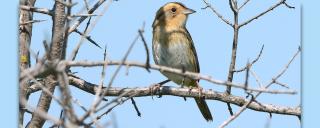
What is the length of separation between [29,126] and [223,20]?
60.7 inches

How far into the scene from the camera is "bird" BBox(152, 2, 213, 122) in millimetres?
5676

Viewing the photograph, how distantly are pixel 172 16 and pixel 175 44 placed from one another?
42 cm

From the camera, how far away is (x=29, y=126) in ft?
15.4

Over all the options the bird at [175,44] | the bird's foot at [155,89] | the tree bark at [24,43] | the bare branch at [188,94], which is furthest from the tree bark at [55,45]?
the bird at [175,44]

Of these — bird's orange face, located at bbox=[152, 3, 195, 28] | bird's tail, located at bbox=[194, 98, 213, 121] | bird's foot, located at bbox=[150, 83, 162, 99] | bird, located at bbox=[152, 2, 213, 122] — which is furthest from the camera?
bird's orange face, located at bbox=[152, 3, 195, 28]

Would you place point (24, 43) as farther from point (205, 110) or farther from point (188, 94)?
point (205, 110)

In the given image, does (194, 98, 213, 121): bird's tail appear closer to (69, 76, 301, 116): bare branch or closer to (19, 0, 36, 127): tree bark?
(69, 76, 301, 116): bare branch

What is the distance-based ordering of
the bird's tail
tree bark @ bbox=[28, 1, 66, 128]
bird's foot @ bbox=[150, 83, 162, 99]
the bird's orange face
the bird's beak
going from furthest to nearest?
the bird's orange face → the bird's beak → the bird's tail → bird's foot @ bbox=[150, 83, 162, 99] → tree bark @ bbox=[28, 1, 66, 128]

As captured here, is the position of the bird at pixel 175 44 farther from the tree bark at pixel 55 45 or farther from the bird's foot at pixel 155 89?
the tree bark at pixel 55 45

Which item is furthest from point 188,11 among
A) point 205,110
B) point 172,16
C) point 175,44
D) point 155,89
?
point 155,89

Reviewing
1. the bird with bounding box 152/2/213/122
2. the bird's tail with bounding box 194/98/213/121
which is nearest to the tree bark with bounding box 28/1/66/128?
the bird with bounding box 152/2/213/122

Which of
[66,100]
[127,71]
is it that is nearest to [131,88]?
[127,71]

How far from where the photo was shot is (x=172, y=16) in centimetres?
609

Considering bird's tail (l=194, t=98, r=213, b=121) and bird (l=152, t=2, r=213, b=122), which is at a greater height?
bird (l=152, t=2, r=213, b=122)
